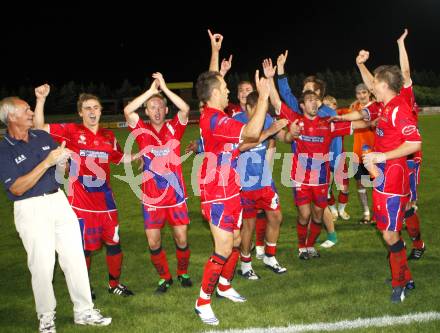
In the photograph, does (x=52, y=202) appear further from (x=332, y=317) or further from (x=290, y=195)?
(x=290, y=195)

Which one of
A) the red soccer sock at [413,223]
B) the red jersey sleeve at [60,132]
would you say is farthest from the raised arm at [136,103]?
the red soccer sock at [413,223]

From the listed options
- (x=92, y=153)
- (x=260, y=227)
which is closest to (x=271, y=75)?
(x=92, y=153)

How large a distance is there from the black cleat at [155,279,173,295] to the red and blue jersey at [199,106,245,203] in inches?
62.0

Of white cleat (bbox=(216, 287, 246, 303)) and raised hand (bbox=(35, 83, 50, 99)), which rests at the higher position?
raised hand (bbox=(35, 83, 50, 99))

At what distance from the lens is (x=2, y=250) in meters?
8.94

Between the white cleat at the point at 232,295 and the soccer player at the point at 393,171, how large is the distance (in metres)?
1.74

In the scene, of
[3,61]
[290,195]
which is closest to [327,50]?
[3,61]

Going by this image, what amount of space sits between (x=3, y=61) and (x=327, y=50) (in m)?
37.3

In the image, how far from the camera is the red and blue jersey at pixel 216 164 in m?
5.52

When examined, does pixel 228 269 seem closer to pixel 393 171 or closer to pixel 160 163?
pixel 160 163

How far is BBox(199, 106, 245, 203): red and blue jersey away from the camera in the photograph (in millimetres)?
5516

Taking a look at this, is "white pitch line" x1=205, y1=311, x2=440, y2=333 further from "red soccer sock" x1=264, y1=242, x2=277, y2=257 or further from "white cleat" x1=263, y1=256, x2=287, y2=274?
"red soccer sock" x1=264, y1=242, x2=277, y2=257

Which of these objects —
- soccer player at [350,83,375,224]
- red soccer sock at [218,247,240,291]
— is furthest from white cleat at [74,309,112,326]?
soccer player at [350,83,375,224]

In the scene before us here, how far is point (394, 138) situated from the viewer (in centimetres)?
576
